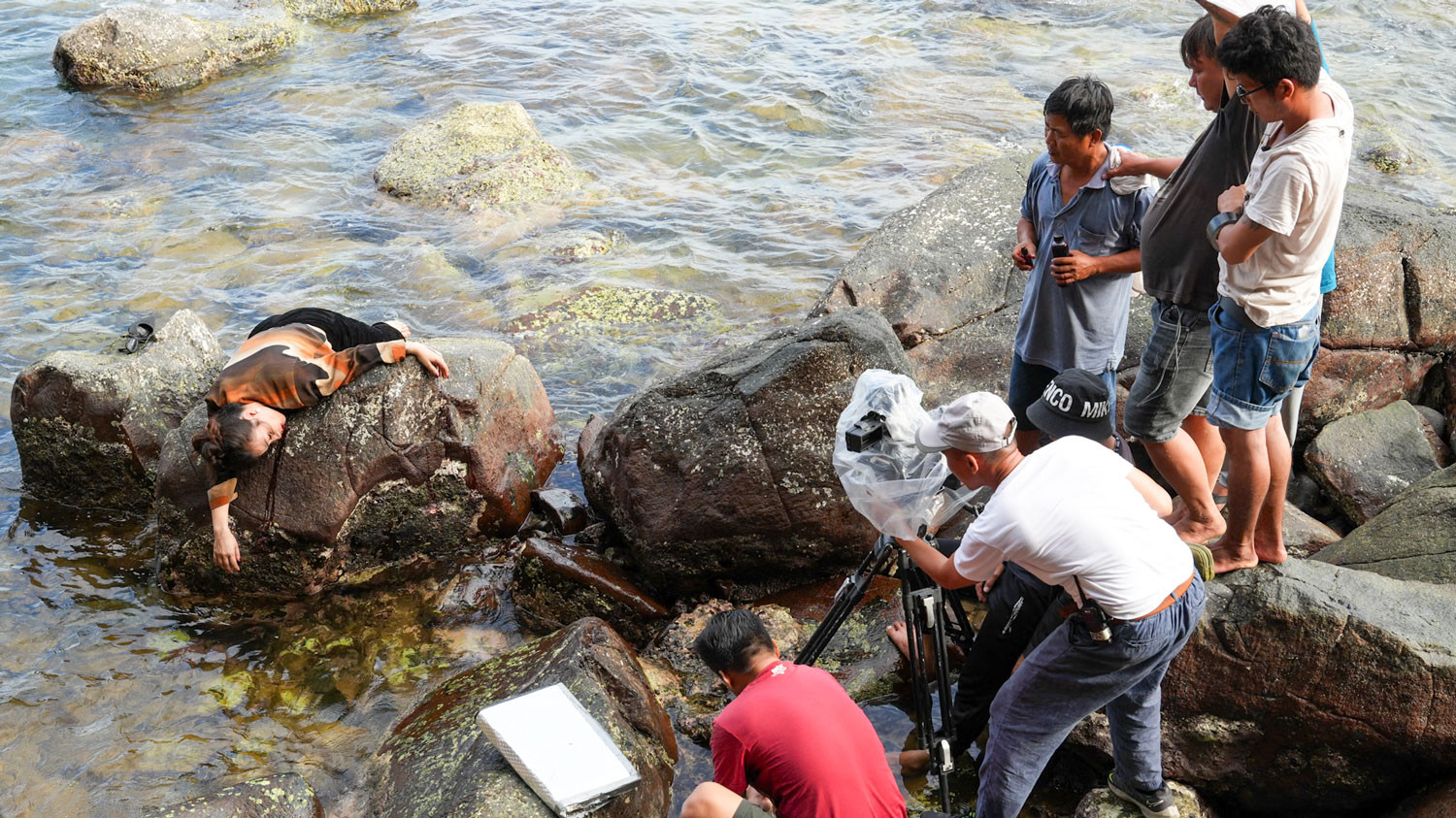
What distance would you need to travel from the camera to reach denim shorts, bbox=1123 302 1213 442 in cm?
408

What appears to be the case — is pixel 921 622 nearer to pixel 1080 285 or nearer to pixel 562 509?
pixel 1080 285

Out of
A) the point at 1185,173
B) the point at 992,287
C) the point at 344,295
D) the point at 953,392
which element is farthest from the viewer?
the point at 344,295

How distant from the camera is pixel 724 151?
12.7 m

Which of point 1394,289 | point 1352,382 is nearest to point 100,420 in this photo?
point 1352,382

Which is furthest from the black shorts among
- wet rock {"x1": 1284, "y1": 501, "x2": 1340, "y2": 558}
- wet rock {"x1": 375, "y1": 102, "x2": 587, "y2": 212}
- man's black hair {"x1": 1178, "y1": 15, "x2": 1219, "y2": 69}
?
wet rock {"x1": 375, "y1": 102, "x2": 587, "y2": 212}

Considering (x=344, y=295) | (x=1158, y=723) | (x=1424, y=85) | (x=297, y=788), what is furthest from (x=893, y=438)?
(x=1424, y=85)

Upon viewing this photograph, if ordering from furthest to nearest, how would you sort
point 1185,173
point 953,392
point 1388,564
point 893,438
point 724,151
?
1. point 724,151
2. point 953,392
3. point 1388,564
4. point 1185,173
5. point 893,438

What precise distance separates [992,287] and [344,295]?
19.0ft

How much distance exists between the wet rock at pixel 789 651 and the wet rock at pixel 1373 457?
2589 mm

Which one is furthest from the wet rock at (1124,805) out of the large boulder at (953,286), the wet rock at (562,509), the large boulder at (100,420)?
the large boulder at (100,420)

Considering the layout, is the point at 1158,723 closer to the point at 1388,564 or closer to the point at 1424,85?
the point at 1388,564

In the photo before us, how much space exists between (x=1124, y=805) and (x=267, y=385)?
14.6ft

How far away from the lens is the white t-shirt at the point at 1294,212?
3.40 metres

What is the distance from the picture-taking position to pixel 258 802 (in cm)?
414
